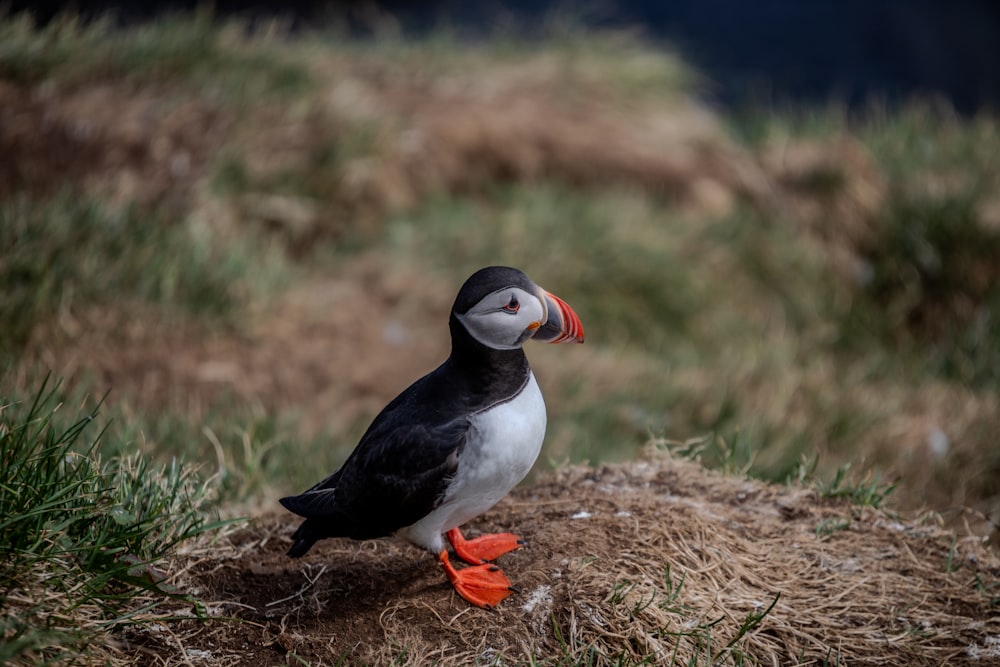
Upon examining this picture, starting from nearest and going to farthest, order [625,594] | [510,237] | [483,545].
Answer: [625,594] < [483,545] < [510,237]

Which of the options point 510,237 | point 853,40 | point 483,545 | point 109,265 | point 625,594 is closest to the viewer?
point 625,594

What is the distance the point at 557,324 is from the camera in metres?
2.55

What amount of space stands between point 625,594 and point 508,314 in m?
0.80

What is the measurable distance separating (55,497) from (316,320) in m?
3.28

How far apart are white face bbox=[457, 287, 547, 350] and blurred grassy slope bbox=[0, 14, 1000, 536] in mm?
1482

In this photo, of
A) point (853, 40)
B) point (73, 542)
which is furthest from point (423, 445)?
point (853, 40)

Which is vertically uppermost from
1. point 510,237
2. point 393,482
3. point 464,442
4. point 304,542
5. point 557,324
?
point 557,324

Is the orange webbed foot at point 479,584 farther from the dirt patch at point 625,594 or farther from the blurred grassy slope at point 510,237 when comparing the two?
the blurred grassy slope at point 510,237

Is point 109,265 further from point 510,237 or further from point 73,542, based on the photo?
point 73,542

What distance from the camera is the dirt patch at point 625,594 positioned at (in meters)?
2.55

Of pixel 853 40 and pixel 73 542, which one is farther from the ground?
pixel 853 40

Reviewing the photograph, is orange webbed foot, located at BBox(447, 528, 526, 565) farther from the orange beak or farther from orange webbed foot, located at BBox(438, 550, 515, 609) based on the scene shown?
the orange beak

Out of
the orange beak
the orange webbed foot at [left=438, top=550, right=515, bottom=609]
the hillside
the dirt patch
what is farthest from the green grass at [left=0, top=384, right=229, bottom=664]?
the orange beak

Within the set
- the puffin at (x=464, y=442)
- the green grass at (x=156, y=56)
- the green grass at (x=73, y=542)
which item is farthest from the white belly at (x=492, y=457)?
the green grass at (x=156, y=56)
